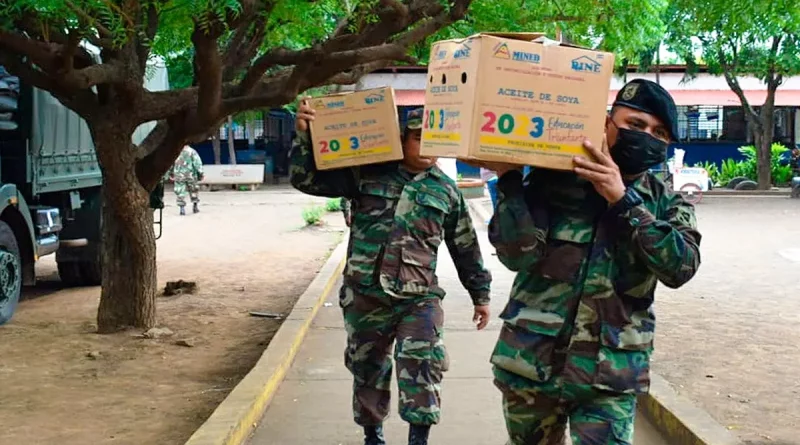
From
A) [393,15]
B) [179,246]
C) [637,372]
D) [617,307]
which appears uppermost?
[393,15]

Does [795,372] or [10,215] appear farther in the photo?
[10,215]

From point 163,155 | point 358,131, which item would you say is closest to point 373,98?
point 358,131

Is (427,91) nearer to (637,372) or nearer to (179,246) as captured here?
(637,372)

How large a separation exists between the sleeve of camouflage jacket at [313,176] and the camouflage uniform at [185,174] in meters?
18.2

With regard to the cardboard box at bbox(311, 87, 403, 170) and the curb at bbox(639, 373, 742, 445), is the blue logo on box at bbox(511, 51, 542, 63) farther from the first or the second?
the curb at bbox(639, 373, 742, 445)

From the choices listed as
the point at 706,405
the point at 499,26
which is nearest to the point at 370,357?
the point at 706,405

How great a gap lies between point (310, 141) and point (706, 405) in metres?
2.85

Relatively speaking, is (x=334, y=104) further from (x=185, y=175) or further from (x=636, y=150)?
(x=185, y=175)

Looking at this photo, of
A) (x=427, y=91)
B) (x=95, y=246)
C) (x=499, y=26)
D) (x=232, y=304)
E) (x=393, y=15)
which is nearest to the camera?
(x=427, y=91)

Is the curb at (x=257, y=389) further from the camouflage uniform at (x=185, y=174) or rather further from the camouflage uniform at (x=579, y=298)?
the camouflage uniform at (x=185, y=174)

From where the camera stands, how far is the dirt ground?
Result: 19.6 feet

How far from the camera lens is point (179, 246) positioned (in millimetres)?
17078

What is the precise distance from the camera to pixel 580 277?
10.6 ft

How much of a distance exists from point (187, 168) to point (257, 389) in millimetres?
17150
